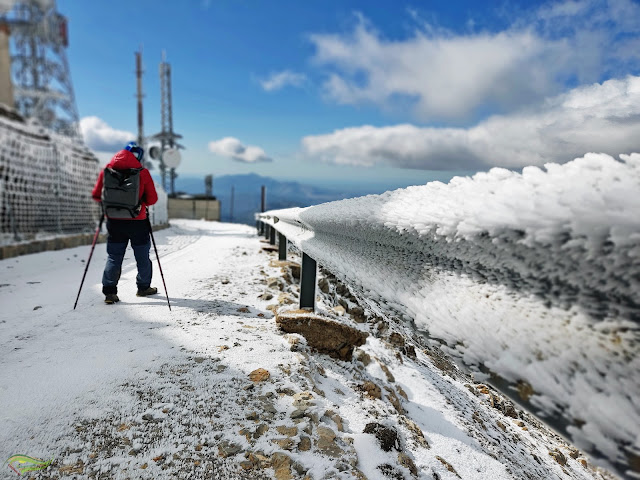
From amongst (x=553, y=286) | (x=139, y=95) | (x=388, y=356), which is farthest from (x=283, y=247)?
(x=139, y=95)

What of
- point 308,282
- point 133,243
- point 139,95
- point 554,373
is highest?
point 139,95

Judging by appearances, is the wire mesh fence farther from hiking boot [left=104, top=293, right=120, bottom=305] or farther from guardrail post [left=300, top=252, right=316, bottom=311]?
guardrail post [left=300, top=252, right=316, bottom=311]

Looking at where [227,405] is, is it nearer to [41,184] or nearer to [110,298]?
[110,298]

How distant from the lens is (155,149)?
29188mm

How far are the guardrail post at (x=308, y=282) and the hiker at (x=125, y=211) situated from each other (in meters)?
1.99

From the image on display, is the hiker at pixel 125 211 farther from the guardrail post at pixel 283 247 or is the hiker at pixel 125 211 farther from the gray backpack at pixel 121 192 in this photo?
the guardrail post at pixel 283 247

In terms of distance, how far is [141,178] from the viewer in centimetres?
391

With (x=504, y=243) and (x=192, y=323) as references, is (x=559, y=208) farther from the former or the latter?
(x=192, y=323)

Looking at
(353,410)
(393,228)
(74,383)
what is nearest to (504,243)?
(393,228)

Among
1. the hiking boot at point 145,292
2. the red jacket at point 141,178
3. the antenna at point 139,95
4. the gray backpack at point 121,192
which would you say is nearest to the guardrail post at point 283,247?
the red jacket at point 141,178

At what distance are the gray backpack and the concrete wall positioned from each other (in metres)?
27.3

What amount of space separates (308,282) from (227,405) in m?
1.49

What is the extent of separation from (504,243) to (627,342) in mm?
220

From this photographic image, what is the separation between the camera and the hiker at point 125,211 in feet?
12.2
